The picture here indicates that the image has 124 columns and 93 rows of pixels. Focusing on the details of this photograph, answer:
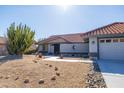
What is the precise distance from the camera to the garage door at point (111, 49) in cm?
1783

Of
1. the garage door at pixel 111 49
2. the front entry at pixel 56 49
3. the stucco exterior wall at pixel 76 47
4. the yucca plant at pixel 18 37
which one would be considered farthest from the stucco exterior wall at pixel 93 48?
the front entry at pixel 56 49

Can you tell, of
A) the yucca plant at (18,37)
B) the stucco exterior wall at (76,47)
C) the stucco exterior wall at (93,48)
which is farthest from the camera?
the stucco exterior wall at (76,47)

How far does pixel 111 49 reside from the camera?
18.2 metres

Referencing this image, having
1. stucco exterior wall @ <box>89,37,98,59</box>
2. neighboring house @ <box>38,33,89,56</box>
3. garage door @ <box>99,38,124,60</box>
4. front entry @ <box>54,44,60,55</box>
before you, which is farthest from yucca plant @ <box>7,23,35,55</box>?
front entry @ <box>54,44,60,55</box>

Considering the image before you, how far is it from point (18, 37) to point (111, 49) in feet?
34.0

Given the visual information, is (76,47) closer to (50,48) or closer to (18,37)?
(50,48)

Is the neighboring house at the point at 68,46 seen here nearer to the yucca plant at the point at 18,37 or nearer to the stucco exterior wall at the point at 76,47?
the stucco exterior wall at the point at 76,47

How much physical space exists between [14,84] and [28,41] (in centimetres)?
1372

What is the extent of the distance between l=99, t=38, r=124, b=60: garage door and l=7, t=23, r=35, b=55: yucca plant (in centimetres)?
847

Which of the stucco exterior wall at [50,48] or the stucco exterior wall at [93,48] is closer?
the stucco exterior wall at [93,48]

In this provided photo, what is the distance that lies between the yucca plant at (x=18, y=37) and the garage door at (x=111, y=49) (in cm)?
847

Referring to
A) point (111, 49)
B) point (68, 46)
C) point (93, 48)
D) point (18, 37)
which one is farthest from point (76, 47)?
point (111, 49)
